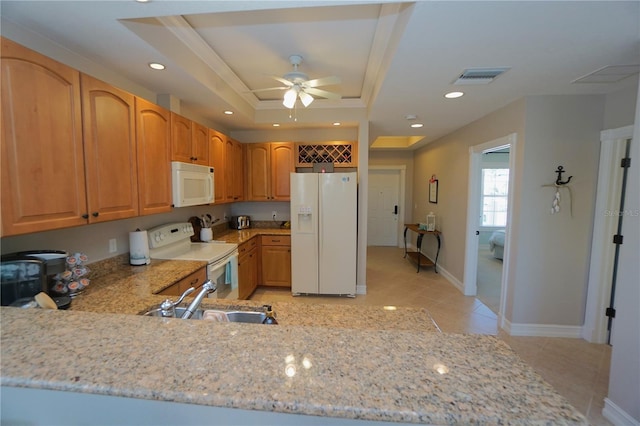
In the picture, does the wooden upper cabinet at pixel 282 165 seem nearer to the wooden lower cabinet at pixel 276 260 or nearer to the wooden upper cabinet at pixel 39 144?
the wooden lower cabinet at pixel 276 260

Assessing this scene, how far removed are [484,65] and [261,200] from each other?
3.35 meters

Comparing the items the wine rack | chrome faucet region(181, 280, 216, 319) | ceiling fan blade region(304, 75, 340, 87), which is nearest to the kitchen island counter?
chrome faucet region(181, 280, 216, 319)

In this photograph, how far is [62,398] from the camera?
811 mm

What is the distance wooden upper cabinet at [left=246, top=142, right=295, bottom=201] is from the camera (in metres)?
4.27

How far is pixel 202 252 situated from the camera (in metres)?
2.85

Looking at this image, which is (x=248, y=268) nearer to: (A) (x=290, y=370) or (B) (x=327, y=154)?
(B) (x=327, y=154)

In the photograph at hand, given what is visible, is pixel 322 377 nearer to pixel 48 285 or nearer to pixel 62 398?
pixel 62 398

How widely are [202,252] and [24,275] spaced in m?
1.48

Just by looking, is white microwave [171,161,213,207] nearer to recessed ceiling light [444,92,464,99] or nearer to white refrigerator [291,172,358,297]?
white refrigerator [291,172,358,297]

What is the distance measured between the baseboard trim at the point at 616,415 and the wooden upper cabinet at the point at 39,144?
12.2ft

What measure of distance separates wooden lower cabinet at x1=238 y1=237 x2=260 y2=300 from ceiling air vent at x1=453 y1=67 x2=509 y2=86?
2.96m

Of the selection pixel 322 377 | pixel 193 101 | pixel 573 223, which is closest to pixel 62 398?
pixel 322 377

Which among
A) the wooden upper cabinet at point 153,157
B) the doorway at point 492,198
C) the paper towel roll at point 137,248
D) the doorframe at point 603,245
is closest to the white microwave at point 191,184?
A: the wooden upper cabinet at point 153,157

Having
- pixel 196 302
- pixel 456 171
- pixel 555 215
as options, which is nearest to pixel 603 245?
pixel 555 215
